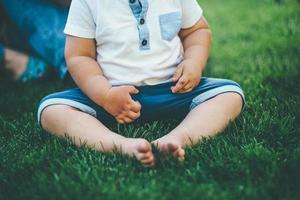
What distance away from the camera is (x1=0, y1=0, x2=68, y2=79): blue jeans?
127 inches

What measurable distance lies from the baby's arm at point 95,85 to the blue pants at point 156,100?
7 centimetres

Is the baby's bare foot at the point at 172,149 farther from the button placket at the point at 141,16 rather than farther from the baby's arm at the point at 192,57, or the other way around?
the button placket at the point at 141,16

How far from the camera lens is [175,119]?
2266 millimetres

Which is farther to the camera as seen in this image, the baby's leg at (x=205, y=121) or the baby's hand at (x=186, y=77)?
the baby's hand at (x=186, y=77)

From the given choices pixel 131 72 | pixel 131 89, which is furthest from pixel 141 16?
pixel 131 89

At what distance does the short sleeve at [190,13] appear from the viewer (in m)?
2.29

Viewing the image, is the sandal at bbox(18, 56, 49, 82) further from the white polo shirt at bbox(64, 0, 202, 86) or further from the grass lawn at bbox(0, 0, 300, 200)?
the white polo shirt at bbox(64, 0, 202, 86)

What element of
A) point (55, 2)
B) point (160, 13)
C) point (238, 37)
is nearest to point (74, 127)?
point (160, 13)

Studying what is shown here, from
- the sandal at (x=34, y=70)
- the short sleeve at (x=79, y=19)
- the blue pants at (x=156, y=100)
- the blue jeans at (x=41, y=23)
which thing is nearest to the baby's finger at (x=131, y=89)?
the blue pants at (x=156, y=100)

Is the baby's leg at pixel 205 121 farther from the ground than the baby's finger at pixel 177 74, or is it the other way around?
the baby's finger at pixel 177 74

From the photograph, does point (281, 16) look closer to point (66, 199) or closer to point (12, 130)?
point (12, 130)

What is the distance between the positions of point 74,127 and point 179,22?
0.68 m

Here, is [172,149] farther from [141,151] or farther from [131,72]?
[131,72]

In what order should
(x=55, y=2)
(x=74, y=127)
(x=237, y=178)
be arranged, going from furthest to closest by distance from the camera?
1. (x=55, y=2)
2. (x=74, y=127)
3. (x=237, y=178)
